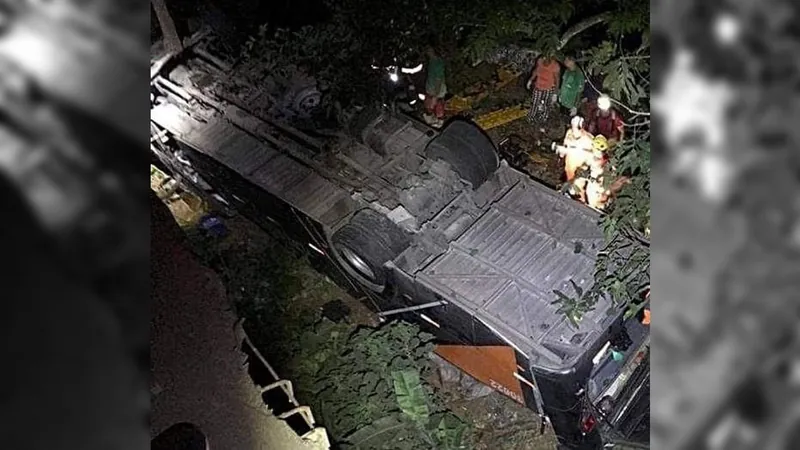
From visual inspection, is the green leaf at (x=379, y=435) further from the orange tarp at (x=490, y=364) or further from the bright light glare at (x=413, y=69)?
the bright light glare at (x=413, y=69)

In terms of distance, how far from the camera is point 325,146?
7.24m

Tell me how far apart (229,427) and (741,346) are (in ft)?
11.0

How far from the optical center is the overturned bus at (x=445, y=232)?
564 cm

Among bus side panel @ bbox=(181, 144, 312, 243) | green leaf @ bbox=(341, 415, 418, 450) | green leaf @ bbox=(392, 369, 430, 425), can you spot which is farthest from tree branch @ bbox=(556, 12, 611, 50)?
green leaf @ bbox=(341, 415, 418, 450)

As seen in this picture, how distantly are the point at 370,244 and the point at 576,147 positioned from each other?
186 cm

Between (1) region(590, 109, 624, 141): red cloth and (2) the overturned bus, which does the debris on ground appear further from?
(1) region(590, 109, 624, 141): red cloth

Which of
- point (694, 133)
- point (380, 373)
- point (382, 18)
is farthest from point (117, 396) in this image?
point (382, 18)

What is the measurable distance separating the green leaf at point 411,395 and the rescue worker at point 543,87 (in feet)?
9.94

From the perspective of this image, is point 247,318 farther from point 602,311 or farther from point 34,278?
point 34,278

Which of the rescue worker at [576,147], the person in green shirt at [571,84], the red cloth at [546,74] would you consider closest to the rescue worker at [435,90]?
the red cloth at [546,74]

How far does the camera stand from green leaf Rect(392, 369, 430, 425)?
250 inches

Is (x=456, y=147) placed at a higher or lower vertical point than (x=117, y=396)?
higher

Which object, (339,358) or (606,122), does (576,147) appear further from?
(339,358)

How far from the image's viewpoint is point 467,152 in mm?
6855
